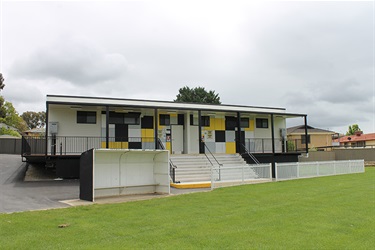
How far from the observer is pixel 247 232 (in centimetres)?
715

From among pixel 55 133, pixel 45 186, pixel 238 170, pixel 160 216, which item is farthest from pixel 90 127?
pixel 160 216

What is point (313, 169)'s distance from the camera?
21109mm

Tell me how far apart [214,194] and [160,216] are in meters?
4.82

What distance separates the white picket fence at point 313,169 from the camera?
19.5 m

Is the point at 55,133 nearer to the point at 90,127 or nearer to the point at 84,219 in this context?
the point at 90,127

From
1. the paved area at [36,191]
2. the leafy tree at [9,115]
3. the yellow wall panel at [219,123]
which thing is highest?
the leafy tree at [9,115]

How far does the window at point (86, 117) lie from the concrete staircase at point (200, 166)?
5.60 meters

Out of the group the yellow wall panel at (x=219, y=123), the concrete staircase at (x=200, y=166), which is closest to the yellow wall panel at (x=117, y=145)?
the concrete staircase at (x=200, y=166)

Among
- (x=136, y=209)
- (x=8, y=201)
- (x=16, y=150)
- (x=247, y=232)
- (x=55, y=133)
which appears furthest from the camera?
(x=16, y=150)

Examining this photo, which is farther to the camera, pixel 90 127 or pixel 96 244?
pixel 90 127

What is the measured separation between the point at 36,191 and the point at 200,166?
31.4 ft

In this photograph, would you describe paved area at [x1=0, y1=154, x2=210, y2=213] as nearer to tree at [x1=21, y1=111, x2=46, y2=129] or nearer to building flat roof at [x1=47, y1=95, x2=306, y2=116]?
building flat roof at [x1=47, y1=95, x2=306, y2=116]

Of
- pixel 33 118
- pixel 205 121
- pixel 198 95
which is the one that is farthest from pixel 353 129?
pixel 33 118

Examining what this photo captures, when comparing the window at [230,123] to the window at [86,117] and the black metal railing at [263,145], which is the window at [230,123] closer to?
the black metal railing at [263,145]
